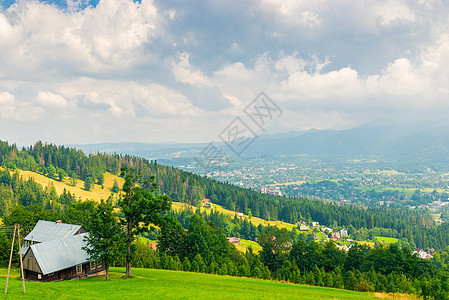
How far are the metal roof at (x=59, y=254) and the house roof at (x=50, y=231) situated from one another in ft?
30.0

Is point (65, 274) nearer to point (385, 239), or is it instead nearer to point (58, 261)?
point (58, 261)

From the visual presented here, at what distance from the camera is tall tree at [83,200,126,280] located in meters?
34.1

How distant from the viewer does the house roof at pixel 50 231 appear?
5039cm

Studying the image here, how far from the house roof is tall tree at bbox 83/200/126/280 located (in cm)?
1876

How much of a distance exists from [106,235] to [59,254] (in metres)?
10.3

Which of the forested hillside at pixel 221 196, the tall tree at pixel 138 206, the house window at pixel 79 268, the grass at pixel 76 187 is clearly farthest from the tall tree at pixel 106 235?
the forested hillside at pixel 221 196

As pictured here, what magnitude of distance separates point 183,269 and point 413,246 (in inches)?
5469

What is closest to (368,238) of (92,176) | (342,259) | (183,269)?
(342,259)

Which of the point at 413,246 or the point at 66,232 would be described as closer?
the point at 66,232

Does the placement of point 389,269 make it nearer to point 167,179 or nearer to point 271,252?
point 271,252

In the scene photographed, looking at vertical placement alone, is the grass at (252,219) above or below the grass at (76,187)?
below

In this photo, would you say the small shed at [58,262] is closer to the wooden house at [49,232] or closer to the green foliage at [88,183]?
the wooden house at [49,232]

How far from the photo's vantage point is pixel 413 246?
14325cm

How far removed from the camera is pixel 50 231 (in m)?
51.9
